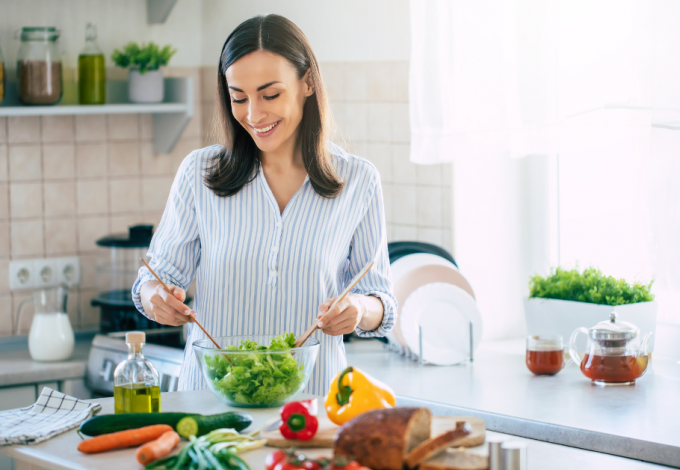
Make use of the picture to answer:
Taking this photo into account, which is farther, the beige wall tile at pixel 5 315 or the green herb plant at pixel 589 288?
the beige wall tile at pixel 5 315

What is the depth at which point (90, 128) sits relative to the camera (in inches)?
117

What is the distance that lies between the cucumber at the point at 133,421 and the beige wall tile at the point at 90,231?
1.78 m

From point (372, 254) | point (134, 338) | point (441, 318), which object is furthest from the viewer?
point (441, 318)

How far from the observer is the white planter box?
2184 millimetres

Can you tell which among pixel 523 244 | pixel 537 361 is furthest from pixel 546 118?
pixel 537 361

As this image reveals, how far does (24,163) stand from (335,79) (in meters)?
1.03

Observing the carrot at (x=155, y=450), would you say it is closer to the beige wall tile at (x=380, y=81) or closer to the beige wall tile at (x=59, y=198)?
the beige wall tile at (x=380, y=81)

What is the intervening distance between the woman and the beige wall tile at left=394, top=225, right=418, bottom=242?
3.11 feet

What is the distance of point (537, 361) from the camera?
7.03 feet

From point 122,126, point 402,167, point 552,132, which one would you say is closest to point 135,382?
point 552,132

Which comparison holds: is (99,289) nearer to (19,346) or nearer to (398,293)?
(19,346)

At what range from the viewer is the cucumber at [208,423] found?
1.25m

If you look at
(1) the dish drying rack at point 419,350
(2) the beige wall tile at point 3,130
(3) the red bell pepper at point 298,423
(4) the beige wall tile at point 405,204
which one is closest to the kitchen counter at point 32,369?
(2) the beige wall tile at point 3,130

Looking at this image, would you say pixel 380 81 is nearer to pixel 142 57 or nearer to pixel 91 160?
pixel 142 57
